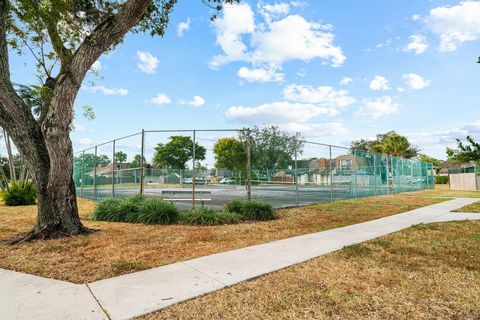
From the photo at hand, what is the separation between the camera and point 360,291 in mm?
3309

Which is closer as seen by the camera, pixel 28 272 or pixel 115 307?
pixel 115 307

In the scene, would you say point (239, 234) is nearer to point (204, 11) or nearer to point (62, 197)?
point (62, 197)

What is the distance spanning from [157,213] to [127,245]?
2.72 meters

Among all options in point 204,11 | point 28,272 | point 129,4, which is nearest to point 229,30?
point 204,11

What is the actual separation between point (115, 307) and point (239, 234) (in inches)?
157

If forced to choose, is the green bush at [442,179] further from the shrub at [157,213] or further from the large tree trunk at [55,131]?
the large tree trunk at [55,131]

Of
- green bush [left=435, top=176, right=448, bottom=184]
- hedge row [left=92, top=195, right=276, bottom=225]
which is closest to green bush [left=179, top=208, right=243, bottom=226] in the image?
hedge row [left=92, top=195, right=276, bottom=225]

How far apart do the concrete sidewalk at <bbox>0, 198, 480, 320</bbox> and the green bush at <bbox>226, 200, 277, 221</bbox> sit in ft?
11.1

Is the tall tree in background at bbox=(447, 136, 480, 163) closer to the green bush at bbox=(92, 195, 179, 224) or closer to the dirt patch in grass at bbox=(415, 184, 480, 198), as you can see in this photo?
the green bush at bbox=(92, 195, 179, 224)

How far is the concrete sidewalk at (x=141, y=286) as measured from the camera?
2.83m

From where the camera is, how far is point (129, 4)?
20.5 ft

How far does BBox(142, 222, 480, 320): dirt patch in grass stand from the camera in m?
2.79

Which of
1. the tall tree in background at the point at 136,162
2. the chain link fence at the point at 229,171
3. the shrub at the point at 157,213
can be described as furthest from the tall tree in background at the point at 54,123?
the tall tree in background at the point at 136,162

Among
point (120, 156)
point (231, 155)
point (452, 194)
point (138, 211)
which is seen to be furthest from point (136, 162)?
point (452, 194)
